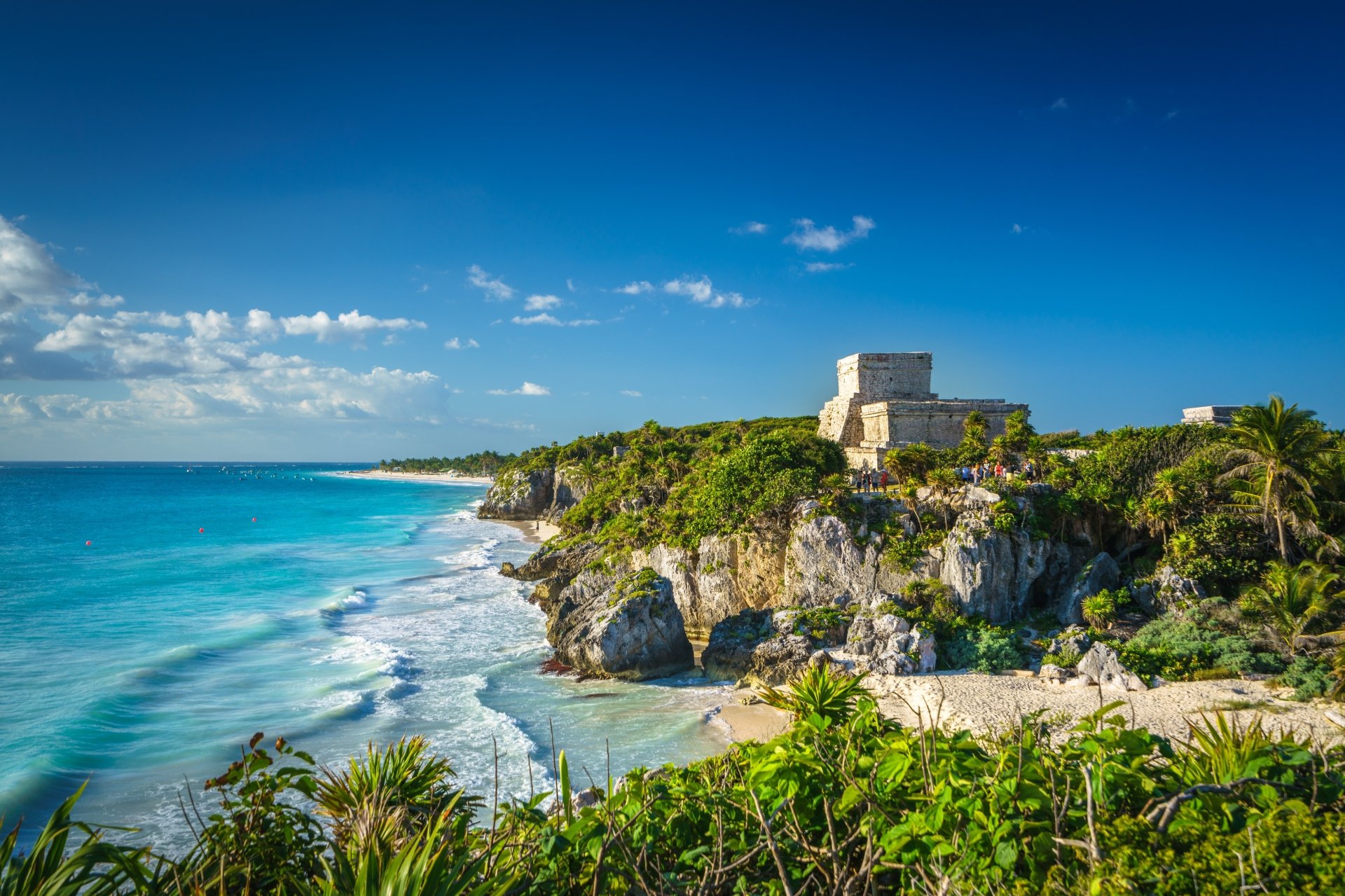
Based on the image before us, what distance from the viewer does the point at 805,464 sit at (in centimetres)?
2283

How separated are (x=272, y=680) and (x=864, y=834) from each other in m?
19.6

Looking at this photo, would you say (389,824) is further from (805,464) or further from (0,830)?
(805,464)

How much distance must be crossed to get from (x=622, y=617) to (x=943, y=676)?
8.19m

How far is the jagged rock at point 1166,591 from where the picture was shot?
16828 mm

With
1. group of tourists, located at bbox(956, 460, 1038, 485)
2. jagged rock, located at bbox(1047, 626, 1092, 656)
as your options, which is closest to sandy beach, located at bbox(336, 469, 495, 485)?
group of tourists, located at bbox(956, 460, 1038, 485)

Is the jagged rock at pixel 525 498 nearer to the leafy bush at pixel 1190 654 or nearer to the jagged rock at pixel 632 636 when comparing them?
the jagged rock at pixel 632 636

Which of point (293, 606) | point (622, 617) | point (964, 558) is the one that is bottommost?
point (293, 606)

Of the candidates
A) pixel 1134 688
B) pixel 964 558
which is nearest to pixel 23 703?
pixel 964 558

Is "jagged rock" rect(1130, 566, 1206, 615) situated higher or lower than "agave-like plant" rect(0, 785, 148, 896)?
lower

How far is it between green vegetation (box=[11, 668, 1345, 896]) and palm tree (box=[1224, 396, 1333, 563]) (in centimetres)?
1600

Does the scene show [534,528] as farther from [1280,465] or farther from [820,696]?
[820,696]

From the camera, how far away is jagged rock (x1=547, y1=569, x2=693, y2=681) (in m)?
18.2

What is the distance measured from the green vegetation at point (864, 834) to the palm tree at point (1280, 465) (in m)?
16.0

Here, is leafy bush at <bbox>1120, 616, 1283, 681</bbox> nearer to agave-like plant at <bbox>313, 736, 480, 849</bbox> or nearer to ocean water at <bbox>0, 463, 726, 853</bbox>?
ocean water at <bbox>0, 463, 726, 853</bbox>
